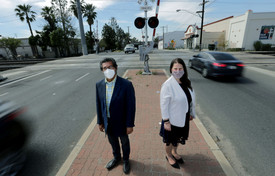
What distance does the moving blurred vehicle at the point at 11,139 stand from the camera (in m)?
2.28

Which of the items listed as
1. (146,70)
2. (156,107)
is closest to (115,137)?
(156,107)

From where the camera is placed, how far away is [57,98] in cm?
627

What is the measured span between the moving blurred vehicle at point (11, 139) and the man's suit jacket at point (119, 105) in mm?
1574

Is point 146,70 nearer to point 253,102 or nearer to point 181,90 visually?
point 253,102

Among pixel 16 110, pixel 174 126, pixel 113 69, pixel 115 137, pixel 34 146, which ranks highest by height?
pixel 113 69

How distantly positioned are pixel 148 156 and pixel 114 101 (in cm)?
138

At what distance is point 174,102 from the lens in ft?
6.65

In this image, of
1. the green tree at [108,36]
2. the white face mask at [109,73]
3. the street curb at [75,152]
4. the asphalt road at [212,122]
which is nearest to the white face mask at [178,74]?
the white face mask at [109,73]

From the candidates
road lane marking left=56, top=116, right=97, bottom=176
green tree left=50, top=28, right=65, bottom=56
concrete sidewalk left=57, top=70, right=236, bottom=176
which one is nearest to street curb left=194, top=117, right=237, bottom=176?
concrete sidewalk left=57, top=70, right=236, bottom=176

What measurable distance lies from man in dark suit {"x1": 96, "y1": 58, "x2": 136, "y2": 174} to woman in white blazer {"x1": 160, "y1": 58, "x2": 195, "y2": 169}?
1.64ft

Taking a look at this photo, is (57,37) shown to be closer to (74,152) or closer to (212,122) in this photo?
(74,152)

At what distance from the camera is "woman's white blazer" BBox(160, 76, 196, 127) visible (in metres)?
2.00

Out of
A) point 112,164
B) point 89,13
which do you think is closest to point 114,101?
point 112,164

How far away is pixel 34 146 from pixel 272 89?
911cm
